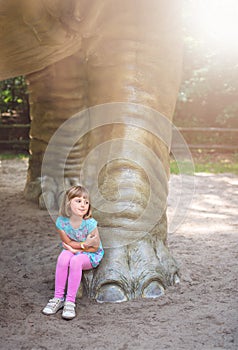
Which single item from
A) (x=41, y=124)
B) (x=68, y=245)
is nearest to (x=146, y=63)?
(x=68, y=245)

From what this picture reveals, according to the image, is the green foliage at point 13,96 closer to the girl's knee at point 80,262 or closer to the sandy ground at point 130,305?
the sandy ground at point 130,305

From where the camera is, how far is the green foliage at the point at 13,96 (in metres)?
9.25

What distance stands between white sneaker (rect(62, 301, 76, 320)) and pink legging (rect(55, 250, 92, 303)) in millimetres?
47

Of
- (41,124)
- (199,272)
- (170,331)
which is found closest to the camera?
(170,331)

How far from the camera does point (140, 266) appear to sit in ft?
7.68

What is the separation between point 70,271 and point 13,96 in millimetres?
7533

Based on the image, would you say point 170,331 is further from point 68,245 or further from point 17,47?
point 17,47

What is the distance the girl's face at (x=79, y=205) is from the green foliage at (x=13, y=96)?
277 inches

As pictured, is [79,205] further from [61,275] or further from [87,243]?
[61,275]

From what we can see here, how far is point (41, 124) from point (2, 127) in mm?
5046

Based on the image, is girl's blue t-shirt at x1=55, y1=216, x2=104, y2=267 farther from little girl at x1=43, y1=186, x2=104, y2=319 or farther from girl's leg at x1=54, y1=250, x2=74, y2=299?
girl's leg at x1=54, y1=250, x2=74, y2=299

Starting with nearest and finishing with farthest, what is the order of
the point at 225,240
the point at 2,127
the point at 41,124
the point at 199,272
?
the point at 199,272 < the point at 225,240 < the point at 41,124 < the point at 2,127

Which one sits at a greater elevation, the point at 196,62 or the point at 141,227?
the point at 141,227

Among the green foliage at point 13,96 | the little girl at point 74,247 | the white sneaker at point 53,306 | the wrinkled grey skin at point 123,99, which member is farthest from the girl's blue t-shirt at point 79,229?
the green foliage at point 13,96
